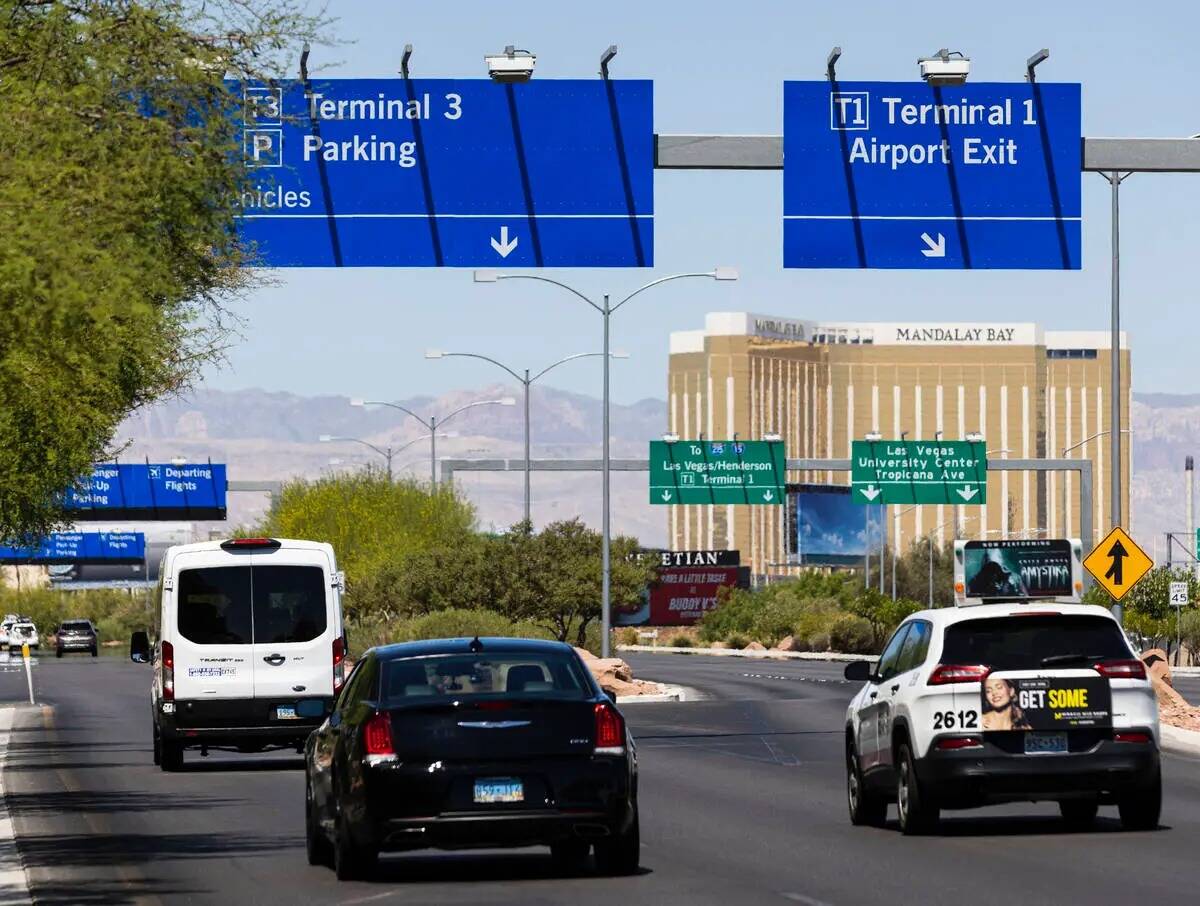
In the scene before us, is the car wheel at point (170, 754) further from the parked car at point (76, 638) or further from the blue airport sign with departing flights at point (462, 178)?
the parked car at point (76, 638)

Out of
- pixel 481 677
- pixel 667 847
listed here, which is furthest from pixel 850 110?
pixel 481 677

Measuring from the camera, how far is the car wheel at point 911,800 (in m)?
19.0

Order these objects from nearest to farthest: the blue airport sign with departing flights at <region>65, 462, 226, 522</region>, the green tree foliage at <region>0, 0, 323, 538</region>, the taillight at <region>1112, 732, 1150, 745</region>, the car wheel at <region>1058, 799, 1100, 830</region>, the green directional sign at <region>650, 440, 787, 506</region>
Answer: the green tree foliage at <region>0, 0, 323, 538</region> < the taillight at <region>1112, 732, 1150, 745</region> < the car wheel at <region>1058, 799, 1100, 830</region> < the green directional sign at <region>650, 440, 787, 506</region> < the blue airport sign with departing flights at <region>65, 462, 226, 522</region>

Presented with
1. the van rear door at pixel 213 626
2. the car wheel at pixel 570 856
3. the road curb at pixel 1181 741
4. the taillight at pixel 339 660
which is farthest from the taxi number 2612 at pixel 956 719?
the road curb at pixel 1181 741

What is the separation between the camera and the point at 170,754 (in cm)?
2959

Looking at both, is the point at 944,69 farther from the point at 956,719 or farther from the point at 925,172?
the point at 956,719

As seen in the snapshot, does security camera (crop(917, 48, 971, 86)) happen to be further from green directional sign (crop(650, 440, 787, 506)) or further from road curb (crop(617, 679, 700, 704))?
green directional sign (crop(650, 440, 787, 506))

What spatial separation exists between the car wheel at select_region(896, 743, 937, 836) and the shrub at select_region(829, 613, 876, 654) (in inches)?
3036

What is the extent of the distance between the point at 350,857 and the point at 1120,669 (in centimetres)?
628

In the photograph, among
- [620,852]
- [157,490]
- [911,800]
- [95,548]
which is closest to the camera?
[620,852]

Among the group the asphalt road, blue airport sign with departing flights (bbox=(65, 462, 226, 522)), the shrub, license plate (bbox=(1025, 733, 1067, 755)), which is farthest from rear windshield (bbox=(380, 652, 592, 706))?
blue airport sign with departing flights (bbox=(65, 462, 226, 522))

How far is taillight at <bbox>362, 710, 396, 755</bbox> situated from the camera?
15.8m

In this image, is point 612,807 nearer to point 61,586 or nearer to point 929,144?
point 929,144

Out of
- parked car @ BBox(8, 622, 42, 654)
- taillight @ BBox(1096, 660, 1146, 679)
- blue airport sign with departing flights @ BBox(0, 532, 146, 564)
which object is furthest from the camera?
blue airport sign with departing flights @ BBox(0, 532, 146, 564)
